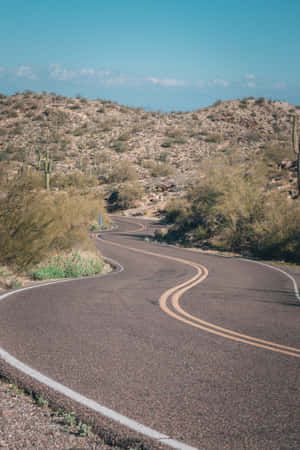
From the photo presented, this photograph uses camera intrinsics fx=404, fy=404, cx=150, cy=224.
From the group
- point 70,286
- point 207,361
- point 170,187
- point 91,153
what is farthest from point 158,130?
point 207,361

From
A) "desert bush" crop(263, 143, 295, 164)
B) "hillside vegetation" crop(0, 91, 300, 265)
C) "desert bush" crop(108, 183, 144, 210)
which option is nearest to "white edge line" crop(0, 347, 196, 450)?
"hillside vegetation" crop(0, 91, 300, 265)

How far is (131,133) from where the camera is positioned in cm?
9312

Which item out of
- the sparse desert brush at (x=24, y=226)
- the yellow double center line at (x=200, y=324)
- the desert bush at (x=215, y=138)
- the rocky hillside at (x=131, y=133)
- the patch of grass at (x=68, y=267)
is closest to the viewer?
the yellow double center line at (x=200, y=324)

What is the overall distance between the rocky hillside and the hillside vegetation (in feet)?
0.81

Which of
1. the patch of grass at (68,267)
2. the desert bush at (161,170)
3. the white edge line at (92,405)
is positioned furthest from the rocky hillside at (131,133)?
the white edge line at (92,405)

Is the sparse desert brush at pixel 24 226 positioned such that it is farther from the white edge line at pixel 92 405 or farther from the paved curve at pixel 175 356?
the white edge line at pixel 92 405

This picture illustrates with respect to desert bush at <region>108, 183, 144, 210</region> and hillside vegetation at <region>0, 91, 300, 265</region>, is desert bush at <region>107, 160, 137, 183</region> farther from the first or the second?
desert bush at <region>108, 183, 144, 210</region>

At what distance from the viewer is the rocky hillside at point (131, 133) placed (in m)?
73.3

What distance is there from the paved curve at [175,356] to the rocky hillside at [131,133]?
5305cm

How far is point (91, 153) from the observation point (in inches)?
3260

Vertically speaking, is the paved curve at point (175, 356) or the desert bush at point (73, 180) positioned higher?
the desert bush at point (73, 180)

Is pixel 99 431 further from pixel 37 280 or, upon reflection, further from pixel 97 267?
pixel 97 267

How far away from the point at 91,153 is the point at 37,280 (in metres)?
71.2

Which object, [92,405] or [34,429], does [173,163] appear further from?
[34,429]
